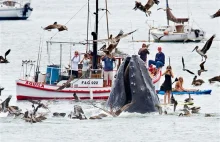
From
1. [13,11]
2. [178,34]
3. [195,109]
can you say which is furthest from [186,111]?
[13,11]

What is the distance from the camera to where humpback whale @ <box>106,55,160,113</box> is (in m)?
32.8

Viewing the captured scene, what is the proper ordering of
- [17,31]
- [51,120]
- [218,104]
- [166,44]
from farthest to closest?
[17,31] < [166,44] < [218,104] < [51,120]

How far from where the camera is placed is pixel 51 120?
32.6 metres

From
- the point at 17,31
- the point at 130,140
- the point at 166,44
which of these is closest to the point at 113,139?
the point at 130,140

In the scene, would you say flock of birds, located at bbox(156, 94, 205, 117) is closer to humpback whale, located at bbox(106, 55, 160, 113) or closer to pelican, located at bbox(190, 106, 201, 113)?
pelican, located at bbox(190, 106, 201, 113)

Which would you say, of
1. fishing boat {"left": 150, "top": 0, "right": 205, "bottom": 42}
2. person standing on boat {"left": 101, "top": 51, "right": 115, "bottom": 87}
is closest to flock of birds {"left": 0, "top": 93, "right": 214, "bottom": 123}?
person standing on boat {"left": 101, "top": 51, "right": 115, "bottom": 87}

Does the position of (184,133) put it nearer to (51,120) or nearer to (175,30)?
(51,120)

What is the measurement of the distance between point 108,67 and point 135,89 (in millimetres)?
4640

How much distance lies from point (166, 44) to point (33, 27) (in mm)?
31194

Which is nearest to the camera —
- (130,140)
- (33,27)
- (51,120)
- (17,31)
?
(130,140)

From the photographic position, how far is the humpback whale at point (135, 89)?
32.8 meters

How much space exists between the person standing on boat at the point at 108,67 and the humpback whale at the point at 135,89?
135 inches

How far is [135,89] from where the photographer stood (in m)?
32.8

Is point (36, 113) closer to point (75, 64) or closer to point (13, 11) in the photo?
point (75, 64)
